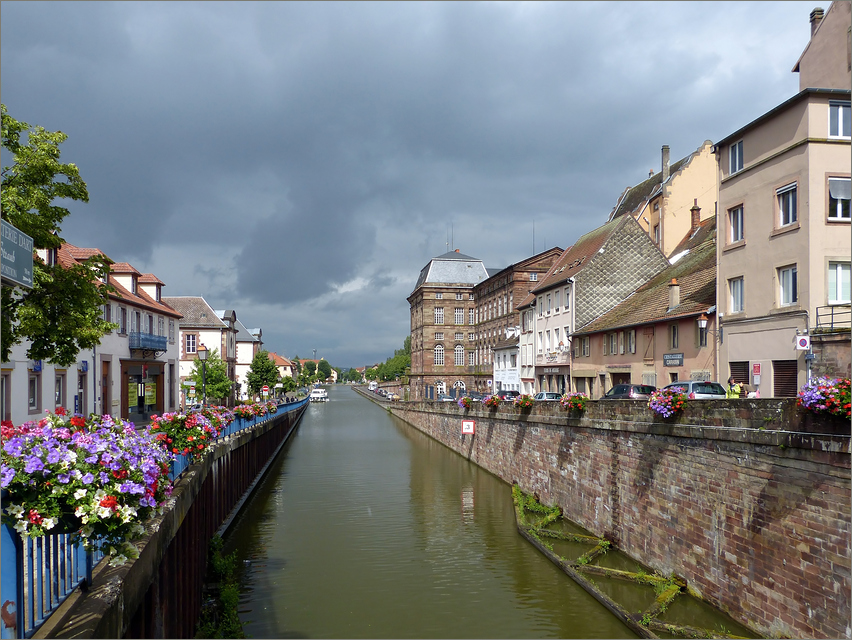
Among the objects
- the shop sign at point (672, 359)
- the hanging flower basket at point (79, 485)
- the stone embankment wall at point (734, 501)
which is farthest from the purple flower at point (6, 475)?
the shop sign at point (672, 359)

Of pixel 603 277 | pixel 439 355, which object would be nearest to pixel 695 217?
pixel 603 277

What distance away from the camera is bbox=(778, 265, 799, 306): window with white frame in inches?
943

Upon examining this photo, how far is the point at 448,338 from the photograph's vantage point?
99.4m

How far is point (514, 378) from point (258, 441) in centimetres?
2769

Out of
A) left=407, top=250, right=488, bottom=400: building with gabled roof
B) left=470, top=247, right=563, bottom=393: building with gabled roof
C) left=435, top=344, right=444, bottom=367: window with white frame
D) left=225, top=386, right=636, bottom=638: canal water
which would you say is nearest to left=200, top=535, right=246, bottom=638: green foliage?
left=225, top=386, right=636, bottom=638: canal water

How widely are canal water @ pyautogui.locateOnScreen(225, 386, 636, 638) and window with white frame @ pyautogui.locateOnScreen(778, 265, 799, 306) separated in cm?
1249

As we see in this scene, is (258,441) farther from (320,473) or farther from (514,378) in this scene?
(514,378)

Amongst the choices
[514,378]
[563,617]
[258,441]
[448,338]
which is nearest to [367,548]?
[563,617]

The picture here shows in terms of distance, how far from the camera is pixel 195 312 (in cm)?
7750

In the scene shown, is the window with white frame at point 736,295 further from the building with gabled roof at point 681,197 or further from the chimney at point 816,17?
the building with gabled roof at point 681,197

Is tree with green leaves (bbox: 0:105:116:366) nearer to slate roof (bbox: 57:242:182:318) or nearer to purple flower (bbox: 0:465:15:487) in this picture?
purple flower (bbox: 0:465:15:487)

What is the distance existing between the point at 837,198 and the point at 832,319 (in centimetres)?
405

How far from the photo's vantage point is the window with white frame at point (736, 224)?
87.8 ft

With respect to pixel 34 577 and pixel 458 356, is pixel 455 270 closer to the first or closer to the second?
pixel 458 356
